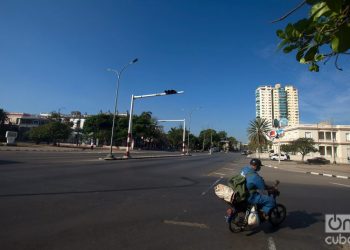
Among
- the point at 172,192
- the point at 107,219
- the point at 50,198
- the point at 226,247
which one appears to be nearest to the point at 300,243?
the point at 226,247

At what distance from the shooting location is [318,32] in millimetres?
2078

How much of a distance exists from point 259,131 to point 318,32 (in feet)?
243

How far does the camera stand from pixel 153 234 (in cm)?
528

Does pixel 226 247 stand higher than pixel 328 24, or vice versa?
pixel 328 24

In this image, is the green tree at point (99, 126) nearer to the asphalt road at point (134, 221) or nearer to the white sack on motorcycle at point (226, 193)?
the asphalt road at point (134, 221)

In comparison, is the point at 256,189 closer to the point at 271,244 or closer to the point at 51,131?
the point at 271,244

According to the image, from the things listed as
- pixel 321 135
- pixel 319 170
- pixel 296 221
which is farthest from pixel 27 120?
pixel 296 221

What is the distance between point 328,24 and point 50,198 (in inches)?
313

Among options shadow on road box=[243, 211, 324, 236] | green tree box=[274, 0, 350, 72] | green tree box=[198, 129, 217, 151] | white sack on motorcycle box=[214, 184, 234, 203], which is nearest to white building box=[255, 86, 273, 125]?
green tree box=[198, 129, 217, 151]

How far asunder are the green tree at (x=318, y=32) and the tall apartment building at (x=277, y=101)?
7333cm

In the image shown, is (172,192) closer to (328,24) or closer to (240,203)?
(240,203)

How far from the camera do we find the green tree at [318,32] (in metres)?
1.84

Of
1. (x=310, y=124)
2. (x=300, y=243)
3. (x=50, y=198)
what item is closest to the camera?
(x=300, y=243)

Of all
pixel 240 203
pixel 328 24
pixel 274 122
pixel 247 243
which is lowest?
pixel 247 243
